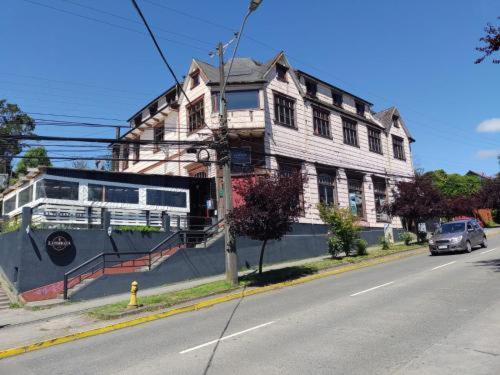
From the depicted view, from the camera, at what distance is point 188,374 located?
624 cm

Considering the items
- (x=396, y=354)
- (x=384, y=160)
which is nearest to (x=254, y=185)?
(x=396, y=354)

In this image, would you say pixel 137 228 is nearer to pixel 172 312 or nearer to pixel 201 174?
pixel 201 174

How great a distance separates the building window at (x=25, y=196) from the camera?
816 inches

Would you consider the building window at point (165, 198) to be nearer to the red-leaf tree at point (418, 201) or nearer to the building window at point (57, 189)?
the building window at point (57, 189)

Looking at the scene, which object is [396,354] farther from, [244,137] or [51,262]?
[244,137]

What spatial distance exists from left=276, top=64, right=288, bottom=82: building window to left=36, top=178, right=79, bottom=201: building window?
532 inches

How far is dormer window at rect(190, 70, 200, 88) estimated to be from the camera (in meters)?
26.5

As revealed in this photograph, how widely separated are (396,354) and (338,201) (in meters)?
22.9

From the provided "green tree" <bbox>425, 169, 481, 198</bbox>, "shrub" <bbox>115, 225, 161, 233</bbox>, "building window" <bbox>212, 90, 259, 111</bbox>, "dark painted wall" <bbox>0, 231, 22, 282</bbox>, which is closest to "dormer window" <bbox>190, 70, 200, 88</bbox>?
"building window" <bbox>212, 90, 259, 111</bbox>

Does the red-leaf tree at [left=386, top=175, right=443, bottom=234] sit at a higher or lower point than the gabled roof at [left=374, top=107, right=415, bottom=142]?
lower

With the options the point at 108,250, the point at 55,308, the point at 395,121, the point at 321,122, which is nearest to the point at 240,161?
the point at 321,122

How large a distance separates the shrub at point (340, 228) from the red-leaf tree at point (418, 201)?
625 centimetres

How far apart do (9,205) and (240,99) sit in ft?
47.7

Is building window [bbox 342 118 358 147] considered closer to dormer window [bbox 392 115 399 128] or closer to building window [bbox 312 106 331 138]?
building window [bbox 312 106 331 138]
